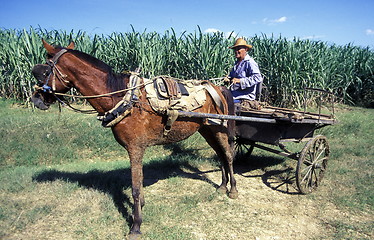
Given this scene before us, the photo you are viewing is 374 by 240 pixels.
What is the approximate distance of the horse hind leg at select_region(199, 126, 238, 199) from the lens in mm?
4953

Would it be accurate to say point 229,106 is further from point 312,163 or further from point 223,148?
point 312,163

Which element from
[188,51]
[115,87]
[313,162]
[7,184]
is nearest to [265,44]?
[188,51]

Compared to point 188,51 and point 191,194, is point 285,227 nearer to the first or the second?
point 191,194

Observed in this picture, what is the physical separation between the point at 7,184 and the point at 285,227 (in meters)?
4.57

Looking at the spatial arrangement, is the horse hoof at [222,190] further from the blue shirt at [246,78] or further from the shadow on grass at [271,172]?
the blue shirt at [246,78]

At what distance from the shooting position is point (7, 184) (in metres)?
4.98

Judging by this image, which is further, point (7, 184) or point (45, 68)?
point (7, 184)

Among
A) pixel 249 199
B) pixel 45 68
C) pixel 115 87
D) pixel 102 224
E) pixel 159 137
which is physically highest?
pixel 45 68

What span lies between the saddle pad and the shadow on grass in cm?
249

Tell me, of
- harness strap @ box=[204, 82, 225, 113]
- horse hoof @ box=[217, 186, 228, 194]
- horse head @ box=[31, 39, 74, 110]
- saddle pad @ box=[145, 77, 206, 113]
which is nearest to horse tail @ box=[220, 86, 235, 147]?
harness strap @ box=[204, 82, 225, 113]

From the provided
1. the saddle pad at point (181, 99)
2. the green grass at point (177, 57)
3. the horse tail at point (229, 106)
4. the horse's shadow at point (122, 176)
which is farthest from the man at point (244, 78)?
the green grass at point (177, 57)

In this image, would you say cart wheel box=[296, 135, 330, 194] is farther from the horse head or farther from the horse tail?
the horse head

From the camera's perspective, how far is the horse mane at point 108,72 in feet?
12.3

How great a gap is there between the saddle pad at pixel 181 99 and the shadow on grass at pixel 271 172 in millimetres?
2488
